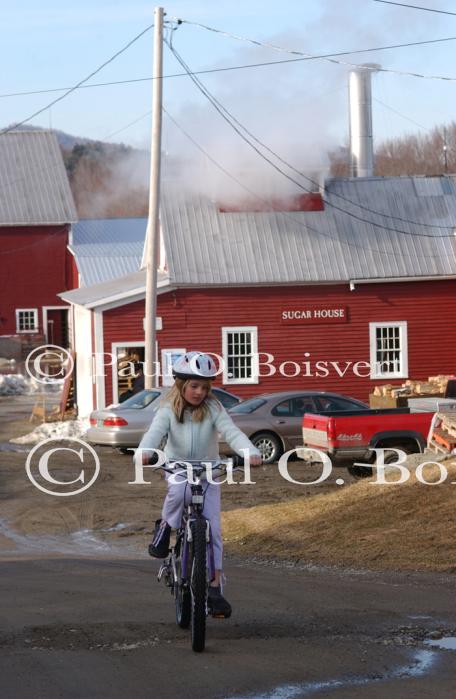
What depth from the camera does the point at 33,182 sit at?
2212 inches

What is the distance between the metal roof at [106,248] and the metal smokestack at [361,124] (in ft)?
35.9

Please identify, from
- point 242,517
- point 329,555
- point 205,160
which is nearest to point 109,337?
point 205,160

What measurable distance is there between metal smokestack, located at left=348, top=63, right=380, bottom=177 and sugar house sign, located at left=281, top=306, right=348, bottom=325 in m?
9.30

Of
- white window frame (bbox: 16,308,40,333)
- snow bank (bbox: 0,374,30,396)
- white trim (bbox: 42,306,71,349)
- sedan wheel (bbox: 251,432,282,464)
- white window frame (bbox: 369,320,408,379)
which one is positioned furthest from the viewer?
white trim (bbox: 42,306,71,349)

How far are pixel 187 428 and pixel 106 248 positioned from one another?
46.0m

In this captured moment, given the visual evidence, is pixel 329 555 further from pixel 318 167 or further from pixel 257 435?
pixel 318 167

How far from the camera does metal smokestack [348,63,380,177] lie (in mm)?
41688

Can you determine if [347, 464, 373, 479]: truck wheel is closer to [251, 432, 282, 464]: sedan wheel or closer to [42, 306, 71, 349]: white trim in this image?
[251, 432, 282, 464]: sedan wheel

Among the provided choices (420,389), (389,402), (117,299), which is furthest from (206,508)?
(117,299)

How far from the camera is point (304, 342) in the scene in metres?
34.1

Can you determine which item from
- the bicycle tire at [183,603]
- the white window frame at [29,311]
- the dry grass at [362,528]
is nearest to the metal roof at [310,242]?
the dry grass at [362,528]

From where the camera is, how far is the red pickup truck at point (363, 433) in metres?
17.1

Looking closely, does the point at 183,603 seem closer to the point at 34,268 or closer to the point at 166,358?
the point at 166,358

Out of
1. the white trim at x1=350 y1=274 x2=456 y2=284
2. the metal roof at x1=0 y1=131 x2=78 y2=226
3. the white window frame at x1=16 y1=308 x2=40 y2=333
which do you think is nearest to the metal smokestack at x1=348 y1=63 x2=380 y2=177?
the white trim at x1=350 y1=274 x2=456 y2=284
